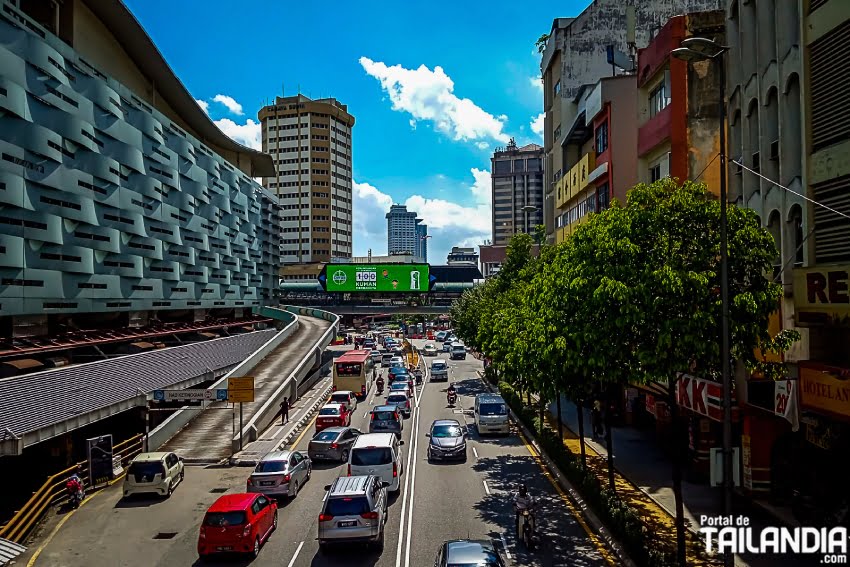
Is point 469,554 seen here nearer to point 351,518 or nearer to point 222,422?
point 351,518

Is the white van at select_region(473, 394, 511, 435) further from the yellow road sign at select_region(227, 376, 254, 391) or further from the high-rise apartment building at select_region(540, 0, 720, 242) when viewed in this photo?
the high-rise apartment building at select_region(540, 0, 720, 242)

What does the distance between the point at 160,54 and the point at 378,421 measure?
3847 centimetres

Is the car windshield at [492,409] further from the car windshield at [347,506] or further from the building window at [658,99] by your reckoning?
the car windshield at [347,506]

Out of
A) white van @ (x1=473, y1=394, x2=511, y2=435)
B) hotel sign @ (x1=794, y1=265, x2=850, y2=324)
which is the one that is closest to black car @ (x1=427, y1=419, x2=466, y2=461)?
white van @ (x1=473, y1=394, x2=511, y2=435)

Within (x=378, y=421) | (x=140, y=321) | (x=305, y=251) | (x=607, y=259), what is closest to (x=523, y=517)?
(x=607, y=259)

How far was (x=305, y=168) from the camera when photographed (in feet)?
532

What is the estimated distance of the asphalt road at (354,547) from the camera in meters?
17.0

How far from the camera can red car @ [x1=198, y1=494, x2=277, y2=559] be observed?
16.6 metres

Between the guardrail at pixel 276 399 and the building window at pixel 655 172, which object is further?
the guardrail at pixel 276 399

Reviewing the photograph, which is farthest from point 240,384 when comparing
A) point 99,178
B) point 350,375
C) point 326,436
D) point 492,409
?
point 350,375

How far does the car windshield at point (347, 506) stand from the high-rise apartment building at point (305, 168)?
148066 millimetres

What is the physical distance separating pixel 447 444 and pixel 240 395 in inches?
402

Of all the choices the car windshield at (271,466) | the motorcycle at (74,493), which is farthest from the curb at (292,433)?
the motorcycle at (74,493)

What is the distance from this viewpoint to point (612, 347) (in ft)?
55.7
